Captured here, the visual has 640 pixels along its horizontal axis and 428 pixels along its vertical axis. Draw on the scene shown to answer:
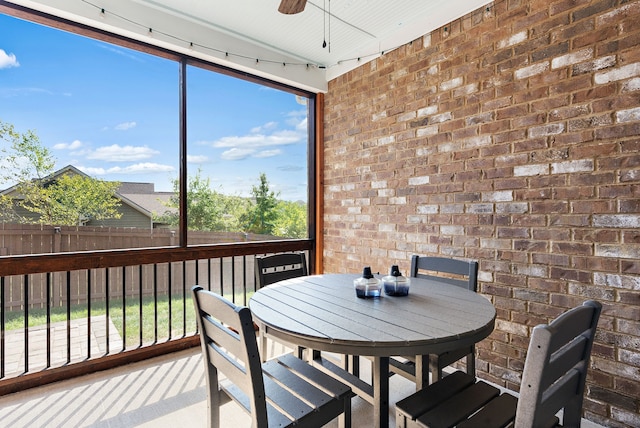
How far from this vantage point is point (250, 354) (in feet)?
3.72

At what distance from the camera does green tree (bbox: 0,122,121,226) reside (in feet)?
7.57

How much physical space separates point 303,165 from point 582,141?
8.30ft

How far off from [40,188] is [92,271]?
0.70 meters

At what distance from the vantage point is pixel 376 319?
1.42m

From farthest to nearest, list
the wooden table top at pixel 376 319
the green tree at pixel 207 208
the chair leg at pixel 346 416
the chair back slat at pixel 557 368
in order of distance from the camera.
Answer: the green tree at pixel 207 208 → the chair leg at pixel 346 416 → the wooden table top at pixel 376 319 → the chair back slat at pixel 557 368

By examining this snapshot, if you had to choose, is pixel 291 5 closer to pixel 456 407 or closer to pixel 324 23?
pixel 324 23

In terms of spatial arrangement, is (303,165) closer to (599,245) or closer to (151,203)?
(151,203)

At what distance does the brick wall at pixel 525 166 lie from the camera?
5.96ft

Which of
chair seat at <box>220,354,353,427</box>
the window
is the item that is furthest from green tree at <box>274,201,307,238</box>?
A: chair seat at <box>220,354,353,427</box>

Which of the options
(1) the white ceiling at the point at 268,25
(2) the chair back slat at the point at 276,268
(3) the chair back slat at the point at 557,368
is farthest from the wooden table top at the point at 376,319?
(1) the white ceiling at the point at 268,25

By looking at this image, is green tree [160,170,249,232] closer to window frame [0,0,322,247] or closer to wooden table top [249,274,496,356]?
window frame [0,0,322,247]

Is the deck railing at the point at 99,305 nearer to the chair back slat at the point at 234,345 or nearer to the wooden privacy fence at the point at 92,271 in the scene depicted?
the wooden privacy fence at the point at 92,271

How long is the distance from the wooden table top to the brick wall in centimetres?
67

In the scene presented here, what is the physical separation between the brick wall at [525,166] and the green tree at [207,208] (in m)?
1.31
